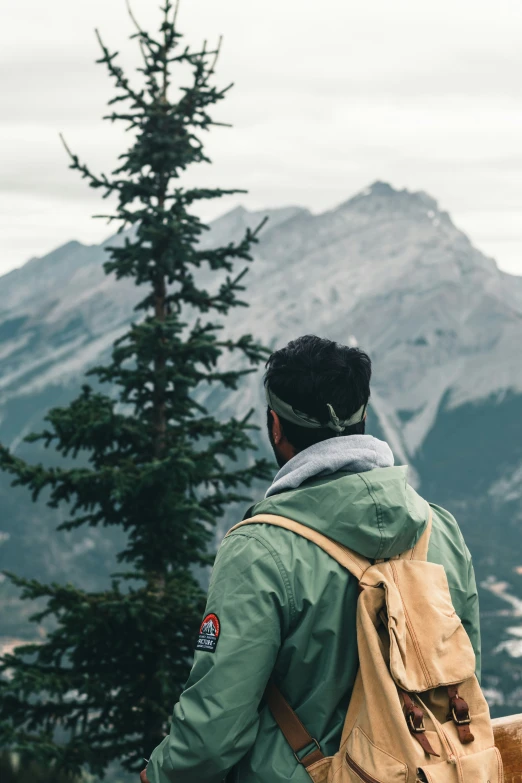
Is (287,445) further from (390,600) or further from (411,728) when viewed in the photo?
(411,728)

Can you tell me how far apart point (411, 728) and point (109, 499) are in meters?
9.54

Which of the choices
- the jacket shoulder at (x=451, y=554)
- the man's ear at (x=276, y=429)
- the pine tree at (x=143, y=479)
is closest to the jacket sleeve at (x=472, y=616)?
the jacket shoulder at (x=451, y=554)

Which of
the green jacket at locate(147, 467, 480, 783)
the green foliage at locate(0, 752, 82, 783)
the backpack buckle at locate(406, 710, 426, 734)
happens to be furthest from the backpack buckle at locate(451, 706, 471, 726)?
the green foliage at locate(0, 752, 82, 783)

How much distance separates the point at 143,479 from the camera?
1094 centimetres

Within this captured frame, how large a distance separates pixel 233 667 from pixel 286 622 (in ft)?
0.61

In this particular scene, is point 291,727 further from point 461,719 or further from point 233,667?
point 461,719

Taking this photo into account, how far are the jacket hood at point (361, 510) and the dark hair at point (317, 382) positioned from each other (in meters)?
0.19

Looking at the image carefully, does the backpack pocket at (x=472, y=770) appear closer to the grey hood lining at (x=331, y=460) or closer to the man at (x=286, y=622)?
the man at (x=286, y=622)

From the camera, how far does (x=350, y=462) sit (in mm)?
2807

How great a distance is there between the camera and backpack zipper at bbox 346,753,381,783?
2.50m

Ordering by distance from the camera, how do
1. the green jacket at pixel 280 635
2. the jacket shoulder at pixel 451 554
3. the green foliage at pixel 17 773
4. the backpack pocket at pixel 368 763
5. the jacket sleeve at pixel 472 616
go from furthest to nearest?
the green foliage at pixel 17 773 < the jacket sleeve at pixel 472 616 < the jacket shoulder at pixel 451 554 < the green jacket at pixel 280 635 < the backpack pocket at pixel 368 763

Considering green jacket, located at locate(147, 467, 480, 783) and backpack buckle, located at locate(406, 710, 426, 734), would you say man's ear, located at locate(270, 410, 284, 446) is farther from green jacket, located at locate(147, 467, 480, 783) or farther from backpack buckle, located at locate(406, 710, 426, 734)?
backpack buckle, located at locate(406, 710, 426, 734)

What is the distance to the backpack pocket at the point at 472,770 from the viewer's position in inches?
98.0

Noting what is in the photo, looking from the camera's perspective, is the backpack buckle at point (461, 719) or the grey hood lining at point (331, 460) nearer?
the backpack buckle at point (461, 719)
